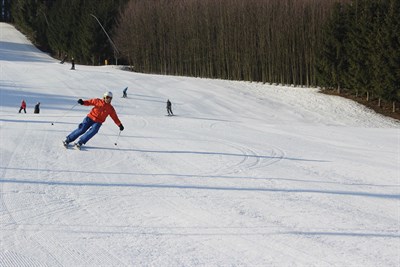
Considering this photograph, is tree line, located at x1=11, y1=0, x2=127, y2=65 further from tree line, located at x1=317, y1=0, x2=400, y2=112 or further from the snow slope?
the snow slope

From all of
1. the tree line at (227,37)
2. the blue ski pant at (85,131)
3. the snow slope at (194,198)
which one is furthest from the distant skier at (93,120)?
the tree line at (227,37)

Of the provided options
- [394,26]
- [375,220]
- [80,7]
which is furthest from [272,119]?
[80,7]

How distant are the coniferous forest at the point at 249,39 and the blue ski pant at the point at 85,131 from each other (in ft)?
103

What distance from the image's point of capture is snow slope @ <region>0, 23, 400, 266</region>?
573 centimetres

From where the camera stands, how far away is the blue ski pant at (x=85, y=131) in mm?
12648

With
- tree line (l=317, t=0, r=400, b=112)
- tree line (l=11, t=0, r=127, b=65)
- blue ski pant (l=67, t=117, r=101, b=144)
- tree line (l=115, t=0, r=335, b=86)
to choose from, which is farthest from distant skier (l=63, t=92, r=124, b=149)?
tree line (l=11, t=0, r=127, b=65)

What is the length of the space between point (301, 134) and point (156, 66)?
46.1 meters

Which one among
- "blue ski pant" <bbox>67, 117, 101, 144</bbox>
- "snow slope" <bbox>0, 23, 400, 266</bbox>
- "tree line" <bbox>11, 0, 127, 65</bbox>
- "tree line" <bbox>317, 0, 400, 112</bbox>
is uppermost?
"tree line" <bbox>11, 0, 127, 65</bbox>

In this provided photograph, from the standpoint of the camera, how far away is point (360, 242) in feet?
20.9

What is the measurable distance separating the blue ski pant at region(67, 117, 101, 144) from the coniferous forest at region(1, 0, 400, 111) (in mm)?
31256

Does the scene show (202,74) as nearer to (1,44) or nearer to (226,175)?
(1,44)

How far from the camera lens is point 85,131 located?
42.2 feet

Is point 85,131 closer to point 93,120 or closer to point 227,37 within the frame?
point 93,120

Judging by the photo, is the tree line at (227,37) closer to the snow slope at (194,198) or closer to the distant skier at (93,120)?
the snow slope at (194,198)
